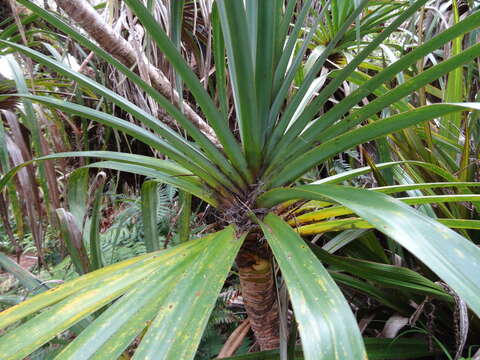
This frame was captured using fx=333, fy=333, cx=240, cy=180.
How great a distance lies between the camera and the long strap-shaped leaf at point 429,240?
290 mm

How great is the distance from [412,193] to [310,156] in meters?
0.46

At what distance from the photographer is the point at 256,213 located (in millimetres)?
603

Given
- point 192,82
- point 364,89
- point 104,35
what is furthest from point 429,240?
point 104,35

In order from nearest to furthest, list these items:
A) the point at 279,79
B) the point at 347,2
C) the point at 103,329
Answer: the point at 103,329 → the point at 279,79 → the point at 347,2

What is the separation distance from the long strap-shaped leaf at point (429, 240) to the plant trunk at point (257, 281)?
0.23m

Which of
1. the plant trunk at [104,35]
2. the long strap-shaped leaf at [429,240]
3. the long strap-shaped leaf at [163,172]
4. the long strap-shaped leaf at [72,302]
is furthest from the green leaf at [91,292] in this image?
the plant trunk at [104,35]

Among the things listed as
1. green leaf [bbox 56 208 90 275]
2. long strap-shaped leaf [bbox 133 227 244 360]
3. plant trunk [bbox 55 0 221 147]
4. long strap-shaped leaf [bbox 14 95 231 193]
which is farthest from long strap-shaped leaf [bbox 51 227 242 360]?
plant trunk [bbox 55 0 221 147]

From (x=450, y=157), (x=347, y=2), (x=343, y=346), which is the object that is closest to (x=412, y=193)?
(x=450, y=157)

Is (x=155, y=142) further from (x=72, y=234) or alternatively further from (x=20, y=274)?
(x=20, y=274)

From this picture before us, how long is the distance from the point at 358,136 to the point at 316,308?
0.27 metres

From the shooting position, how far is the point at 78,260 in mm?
759

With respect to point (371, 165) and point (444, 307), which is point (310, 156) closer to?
→ point (371, 165)

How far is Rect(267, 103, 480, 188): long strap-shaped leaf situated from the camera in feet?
1.46

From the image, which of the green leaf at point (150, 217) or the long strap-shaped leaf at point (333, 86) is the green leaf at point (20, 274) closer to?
the green leaf at point (150, 217)
